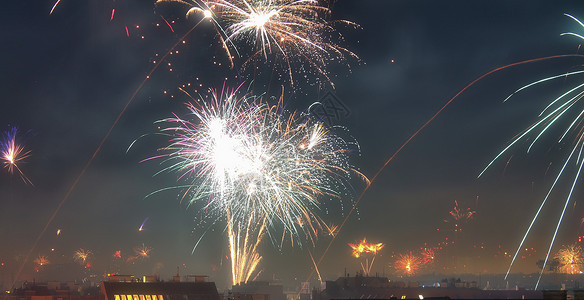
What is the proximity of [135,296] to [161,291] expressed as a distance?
3.71 metres

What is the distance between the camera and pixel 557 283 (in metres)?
163

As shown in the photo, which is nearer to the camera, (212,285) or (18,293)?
(212,285)

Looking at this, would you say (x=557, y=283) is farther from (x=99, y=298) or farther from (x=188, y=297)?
(x=99, y=298)

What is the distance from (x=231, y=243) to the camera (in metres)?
80.2

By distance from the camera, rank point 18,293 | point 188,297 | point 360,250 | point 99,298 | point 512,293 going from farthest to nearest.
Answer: point 360,250, point 512,293, point 18,293, point 188,297, point 99,298

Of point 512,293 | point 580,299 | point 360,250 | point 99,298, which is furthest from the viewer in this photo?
point 360,250

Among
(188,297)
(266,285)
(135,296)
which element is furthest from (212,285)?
(266,285)

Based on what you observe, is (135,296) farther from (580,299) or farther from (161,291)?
(580,299)

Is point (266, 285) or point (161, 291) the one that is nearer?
point (161, 291)

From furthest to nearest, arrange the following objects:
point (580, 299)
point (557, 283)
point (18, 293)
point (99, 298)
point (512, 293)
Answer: point (557, 283)
point (512, 293)
point (18, 293)
point (99, 298)
point (580, 299)

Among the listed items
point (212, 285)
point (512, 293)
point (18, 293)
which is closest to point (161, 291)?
point (212, 285)

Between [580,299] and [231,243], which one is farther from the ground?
[231,243]

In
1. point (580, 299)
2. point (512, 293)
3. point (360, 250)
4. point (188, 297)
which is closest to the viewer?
point (580, 299)

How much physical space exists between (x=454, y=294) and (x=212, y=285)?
4516 cm
